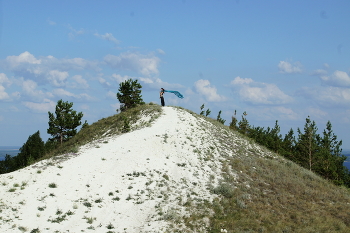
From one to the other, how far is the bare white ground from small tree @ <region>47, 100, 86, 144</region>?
29.9 m

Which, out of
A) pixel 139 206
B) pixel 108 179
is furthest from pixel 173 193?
pixel 108 179

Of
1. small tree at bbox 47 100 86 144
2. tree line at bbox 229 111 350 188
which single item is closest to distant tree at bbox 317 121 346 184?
tree line at bbox 229 111 350 188

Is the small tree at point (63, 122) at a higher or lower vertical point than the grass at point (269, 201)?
higher

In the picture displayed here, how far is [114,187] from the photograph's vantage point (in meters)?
18.3

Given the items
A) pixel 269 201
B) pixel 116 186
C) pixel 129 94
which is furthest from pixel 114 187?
pixel 129 94

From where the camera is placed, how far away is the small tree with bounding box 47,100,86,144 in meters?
52.6

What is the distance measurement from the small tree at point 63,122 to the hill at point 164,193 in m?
29.9

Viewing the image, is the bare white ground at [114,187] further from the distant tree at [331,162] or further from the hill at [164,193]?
the distant tree at [331,162]

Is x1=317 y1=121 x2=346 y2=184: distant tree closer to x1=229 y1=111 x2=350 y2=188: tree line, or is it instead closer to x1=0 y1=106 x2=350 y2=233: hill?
x1=229 y1=111 x2=350 y2=188: tree line

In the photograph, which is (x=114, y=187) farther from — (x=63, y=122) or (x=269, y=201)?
(x=63, y=122)

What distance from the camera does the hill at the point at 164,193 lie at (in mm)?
15180

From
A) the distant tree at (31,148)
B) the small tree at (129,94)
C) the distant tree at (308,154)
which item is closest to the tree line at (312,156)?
the distant tree at (308,154)

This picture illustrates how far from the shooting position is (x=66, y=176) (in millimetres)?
18578

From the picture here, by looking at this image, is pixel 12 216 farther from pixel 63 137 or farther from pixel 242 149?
pixel 63 137
